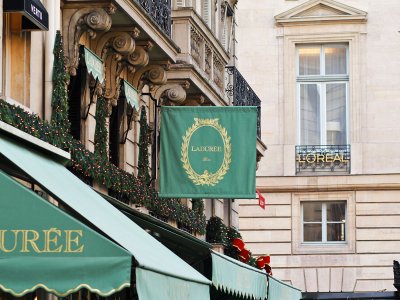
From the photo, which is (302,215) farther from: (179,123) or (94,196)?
(94,196)

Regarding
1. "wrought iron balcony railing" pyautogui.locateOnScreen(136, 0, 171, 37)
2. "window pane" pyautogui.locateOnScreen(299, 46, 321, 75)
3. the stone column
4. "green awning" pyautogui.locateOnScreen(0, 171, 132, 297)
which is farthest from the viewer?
"window pane" pyautogui.locateOnScreen(299, 46, 321, 75)

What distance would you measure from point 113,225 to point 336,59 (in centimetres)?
3696

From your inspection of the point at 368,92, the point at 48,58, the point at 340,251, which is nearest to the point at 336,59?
the point at 368,92

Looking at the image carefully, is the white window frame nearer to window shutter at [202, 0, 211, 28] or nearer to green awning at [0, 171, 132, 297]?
window shutter at [202, 0, 211, 28]

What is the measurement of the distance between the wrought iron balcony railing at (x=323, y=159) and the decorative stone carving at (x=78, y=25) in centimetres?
2833

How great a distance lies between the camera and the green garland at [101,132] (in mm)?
22438

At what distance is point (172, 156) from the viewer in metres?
24.6

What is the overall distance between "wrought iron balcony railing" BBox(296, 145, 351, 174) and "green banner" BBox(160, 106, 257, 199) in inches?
941

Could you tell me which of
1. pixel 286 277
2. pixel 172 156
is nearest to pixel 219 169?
pixel 172 156

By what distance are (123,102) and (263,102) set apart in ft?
82.2

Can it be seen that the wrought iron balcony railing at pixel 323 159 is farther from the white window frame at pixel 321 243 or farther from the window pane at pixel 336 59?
the window pane at pixel 336 59

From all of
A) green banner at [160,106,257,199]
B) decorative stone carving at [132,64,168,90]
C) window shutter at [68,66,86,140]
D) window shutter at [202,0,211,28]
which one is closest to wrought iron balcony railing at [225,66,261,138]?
window shutter at [202,0,211,28]

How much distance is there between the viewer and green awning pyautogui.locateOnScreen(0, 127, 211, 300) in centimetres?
1221

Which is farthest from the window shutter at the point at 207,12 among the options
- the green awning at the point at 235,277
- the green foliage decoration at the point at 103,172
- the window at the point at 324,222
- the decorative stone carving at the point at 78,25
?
the window at the point at 324,222
